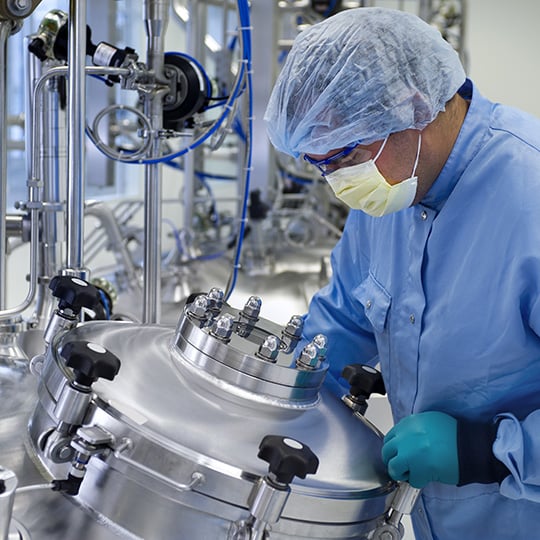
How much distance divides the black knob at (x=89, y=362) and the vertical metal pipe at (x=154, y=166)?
1.87 ft

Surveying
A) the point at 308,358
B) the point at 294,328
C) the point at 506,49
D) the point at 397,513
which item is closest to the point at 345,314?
the point at 294,328

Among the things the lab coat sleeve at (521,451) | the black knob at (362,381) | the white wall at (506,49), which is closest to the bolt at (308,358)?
the black knob at (362,381)

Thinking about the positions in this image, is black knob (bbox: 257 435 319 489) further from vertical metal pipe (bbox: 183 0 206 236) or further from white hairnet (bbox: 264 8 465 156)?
vertical metal pipe (bbox: 183 0 206 236)

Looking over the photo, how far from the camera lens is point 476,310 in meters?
0.86

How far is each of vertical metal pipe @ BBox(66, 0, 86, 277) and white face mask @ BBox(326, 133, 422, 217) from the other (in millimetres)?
323

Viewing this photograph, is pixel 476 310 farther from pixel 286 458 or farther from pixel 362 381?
pixel 286 458

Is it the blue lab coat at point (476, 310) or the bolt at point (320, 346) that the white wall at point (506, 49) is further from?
the bolt at point (320, 346)

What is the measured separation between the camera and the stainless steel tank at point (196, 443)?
0.65 metres

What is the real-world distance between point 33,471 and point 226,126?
72 cm

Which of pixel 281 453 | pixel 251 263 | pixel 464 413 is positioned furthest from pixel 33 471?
pixel 251 263

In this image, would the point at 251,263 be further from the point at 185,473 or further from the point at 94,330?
the point at 185,473

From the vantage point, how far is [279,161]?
2.91 meters

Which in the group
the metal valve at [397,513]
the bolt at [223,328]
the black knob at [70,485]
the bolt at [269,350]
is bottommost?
the metal valve at [397,513]

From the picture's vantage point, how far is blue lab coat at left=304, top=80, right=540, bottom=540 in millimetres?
827
